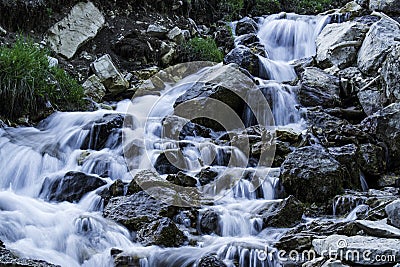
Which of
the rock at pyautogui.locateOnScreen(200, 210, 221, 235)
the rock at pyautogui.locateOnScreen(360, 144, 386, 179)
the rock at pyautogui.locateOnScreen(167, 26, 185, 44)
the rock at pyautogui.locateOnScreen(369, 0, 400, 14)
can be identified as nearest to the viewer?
the rock at pyautogui.locateOnScreen(200, 210, 221, 235)

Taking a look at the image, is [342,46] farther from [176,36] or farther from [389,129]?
[176,36]

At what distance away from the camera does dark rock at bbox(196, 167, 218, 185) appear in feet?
19.6

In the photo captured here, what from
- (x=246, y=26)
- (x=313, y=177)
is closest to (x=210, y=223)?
(x=313, y=177)

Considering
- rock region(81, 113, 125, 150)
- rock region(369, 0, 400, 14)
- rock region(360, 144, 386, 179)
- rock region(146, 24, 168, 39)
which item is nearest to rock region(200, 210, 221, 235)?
rock region(81, 113, 125, 150)

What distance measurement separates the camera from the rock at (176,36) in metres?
11.0

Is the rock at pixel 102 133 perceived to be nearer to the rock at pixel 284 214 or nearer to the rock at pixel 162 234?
the rock at pixel 162 234

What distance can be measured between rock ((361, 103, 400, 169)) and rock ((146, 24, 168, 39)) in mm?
5515

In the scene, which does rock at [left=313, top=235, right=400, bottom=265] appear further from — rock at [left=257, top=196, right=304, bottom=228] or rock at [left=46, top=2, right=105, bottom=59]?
rock at [left=46, top=2, right=105, bottom=59]

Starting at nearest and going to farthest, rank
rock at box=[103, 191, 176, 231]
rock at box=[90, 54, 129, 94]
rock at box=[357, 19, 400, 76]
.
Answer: rock at box=[103, 191, 176, 231] < rock at box=[90, 54, 129, 94] < rock at box=[357, 19, 400, 76]

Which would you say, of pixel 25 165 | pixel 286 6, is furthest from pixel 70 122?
pixel 286 6

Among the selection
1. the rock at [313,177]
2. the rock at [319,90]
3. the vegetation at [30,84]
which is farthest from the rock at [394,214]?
the vegetation at [30,84]

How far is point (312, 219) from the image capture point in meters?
5.27

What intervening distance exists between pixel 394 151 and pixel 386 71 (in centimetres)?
181

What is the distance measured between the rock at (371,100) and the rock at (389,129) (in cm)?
93
